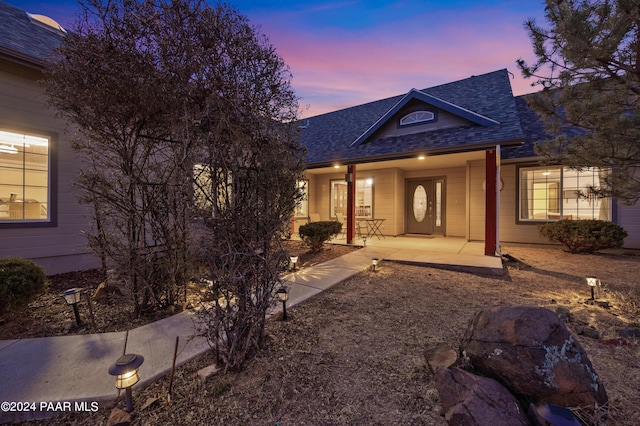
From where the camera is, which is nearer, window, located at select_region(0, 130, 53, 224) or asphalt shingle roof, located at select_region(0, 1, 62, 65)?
asphalt shingle roof, located at select_region(0, 1, 62, 65)

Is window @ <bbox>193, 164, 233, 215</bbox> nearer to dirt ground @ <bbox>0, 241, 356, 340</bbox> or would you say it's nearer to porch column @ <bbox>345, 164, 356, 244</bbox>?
dirt ground @ <bbox>0, 241, 356, 340</bbox>

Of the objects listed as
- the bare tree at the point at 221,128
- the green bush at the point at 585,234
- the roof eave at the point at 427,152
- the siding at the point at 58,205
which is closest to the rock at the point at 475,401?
the bare tree at the point at 221,128

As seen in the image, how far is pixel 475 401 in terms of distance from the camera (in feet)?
5.24

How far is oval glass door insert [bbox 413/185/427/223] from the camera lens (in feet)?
33.9

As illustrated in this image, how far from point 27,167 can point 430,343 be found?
732 centimetres

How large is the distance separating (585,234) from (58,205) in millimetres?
11763

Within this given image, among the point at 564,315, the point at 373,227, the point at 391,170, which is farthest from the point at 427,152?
the point at 564,315

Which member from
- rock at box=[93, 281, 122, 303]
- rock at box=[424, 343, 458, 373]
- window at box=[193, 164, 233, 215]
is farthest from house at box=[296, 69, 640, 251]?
window at box=[193, 164, 233, 215]

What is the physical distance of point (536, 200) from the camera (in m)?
8.34

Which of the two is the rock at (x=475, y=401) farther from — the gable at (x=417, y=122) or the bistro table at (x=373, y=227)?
the bistro table at (x=373, y=227)

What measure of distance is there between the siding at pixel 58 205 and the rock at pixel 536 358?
5.53 metres

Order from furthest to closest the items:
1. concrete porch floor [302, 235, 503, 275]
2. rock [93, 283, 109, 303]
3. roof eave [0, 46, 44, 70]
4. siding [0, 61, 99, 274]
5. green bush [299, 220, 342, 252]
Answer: green bush [299, 220, 342, 252]
concrete porch floor [302, 235, 503, 275]
siding [0, 61, 99, 274]
roof eave [0, 46, 44, 70]
rock [93, 283, 109, 303]

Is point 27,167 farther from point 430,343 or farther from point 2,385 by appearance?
point 430,343

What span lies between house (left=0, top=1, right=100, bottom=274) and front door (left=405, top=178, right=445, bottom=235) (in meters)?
9.63
